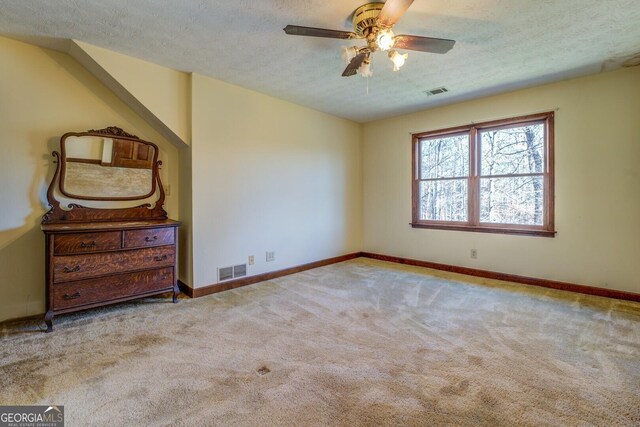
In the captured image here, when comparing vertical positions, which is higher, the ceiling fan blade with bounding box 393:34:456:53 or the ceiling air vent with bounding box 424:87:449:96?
the ceiling air vent with bounding box 424:87:449:96

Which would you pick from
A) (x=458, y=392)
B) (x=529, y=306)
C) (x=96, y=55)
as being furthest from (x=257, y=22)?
(x=529, y=306)

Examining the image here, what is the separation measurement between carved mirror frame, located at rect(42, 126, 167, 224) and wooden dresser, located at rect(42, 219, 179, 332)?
212mm

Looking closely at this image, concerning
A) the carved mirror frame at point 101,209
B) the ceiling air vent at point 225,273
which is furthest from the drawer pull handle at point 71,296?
the ceiling air vent at point 225,273

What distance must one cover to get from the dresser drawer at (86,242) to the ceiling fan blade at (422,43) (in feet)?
9.43

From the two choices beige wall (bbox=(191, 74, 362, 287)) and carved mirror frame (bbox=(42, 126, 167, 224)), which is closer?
carved mirror frame (bbox=(42, 126, 167, 224))

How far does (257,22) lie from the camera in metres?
2.28

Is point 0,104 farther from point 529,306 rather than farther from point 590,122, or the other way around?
point 590,122

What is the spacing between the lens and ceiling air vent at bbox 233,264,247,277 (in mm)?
3645

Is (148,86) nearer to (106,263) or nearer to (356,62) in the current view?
(106,263)

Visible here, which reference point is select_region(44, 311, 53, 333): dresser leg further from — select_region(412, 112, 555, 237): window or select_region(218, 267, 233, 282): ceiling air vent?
select_region(412, 112, 555, 237): window

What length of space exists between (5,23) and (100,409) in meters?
2.94

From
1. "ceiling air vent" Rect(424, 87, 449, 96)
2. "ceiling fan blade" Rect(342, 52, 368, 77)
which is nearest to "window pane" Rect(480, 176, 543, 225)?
"ceiling air vent" Rect(424, 87, 449, 96)

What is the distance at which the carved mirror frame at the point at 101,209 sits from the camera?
2756mm

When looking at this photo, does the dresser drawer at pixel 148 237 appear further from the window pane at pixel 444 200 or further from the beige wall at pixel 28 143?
the window pane at pixel 444 200
